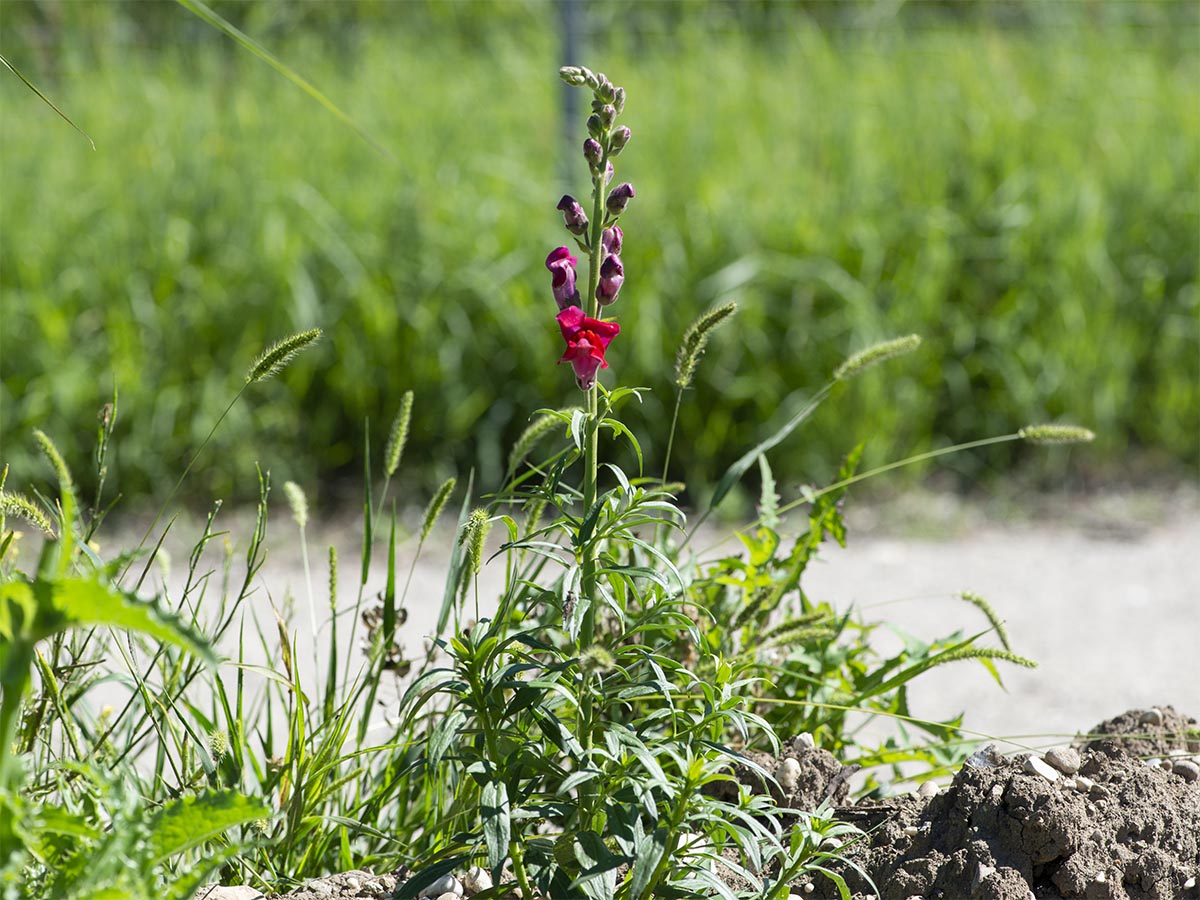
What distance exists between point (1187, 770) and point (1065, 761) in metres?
0.17

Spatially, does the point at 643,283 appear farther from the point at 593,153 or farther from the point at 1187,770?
the point at 593,153

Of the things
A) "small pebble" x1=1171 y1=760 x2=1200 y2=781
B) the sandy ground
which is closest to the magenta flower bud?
"small pebble" x1=1171 y1=760 x2=1200 y2=781

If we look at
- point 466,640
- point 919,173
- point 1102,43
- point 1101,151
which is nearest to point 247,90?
point 919,173

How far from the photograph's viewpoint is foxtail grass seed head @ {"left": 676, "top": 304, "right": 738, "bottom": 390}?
1539mm

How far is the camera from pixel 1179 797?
1.62 metres

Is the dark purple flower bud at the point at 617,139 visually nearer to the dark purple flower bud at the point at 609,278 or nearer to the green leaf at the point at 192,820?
the dark purple flower bud at the point at 609,278

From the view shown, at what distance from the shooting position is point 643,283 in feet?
13.2

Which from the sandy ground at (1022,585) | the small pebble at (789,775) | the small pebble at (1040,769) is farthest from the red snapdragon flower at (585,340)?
the sandy ground at (1022,585)

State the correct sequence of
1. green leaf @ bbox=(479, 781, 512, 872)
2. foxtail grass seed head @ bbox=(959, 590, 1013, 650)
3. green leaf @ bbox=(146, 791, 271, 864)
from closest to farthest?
green leaf @ bbox=(146, 791, 271, 864), green leaf @ bbox=(479, 781, 512, 872), foxtail grass seed head @ bbox=(959, 590, 1013, 650)

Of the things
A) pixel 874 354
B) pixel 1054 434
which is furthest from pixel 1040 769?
pixel 874 354

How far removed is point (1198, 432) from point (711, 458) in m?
1.53

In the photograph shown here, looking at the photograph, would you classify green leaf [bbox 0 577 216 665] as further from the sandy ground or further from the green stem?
the sandy ground

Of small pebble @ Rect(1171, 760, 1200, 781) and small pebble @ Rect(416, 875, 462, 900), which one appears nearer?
small pebble @ Rect(416, 875, 462, 900)

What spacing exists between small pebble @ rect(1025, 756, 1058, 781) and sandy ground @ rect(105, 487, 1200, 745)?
1.14m
